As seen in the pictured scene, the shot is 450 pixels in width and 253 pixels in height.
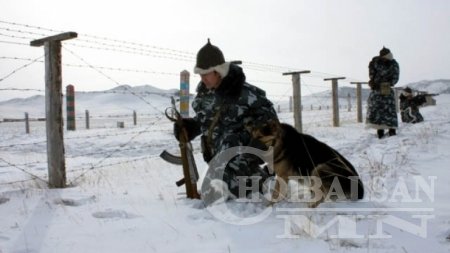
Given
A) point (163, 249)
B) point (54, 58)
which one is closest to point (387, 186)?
point (163, 249)

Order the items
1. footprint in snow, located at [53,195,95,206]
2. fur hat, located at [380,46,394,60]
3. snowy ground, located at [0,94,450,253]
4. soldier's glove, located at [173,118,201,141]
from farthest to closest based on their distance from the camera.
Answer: fur hat, located at [380,46,394,60] → soldier's glove, located at [173,118,201,141] → footprint in snow, located at [53,195,95,206] → snowy ground, located at [0,94,450,253]

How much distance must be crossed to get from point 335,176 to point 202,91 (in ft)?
5.15

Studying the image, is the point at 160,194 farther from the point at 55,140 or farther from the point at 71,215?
the point at 55,140

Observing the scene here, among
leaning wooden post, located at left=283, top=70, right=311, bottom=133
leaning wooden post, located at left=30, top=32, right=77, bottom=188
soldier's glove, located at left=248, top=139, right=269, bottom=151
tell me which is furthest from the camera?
leaning wooden post, located at left=283, top=70, right=311, bottom=133

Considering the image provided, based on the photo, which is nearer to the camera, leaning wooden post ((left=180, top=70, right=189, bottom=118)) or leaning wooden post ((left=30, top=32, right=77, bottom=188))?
leaning wooden post ((left=30, top=32, right=77, bottom=188))

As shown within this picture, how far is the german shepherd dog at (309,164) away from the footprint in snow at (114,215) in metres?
1.30

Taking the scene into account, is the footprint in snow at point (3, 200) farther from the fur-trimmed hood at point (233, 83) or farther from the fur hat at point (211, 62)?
the fur-trimmed hood at point (233, 83)

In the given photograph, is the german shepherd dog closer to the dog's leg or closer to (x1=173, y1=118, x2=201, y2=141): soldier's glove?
the dog's leg

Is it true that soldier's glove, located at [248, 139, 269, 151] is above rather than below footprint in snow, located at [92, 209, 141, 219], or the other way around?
above

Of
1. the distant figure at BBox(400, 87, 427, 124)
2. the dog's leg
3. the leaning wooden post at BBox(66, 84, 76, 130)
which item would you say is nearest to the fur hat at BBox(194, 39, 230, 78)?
the dog's leg

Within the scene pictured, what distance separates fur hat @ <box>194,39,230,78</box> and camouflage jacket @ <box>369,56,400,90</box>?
6.08 m

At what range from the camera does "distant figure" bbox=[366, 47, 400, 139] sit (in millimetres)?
8781

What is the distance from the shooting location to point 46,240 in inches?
110

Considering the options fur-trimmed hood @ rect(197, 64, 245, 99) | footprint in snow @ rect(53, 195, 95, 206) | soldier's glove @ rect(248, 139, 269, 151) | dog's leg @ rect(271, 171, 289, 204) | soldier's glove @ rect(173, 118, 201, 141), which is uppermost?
fur-trimmed hood @ rect(197, 64, 245, 99)
